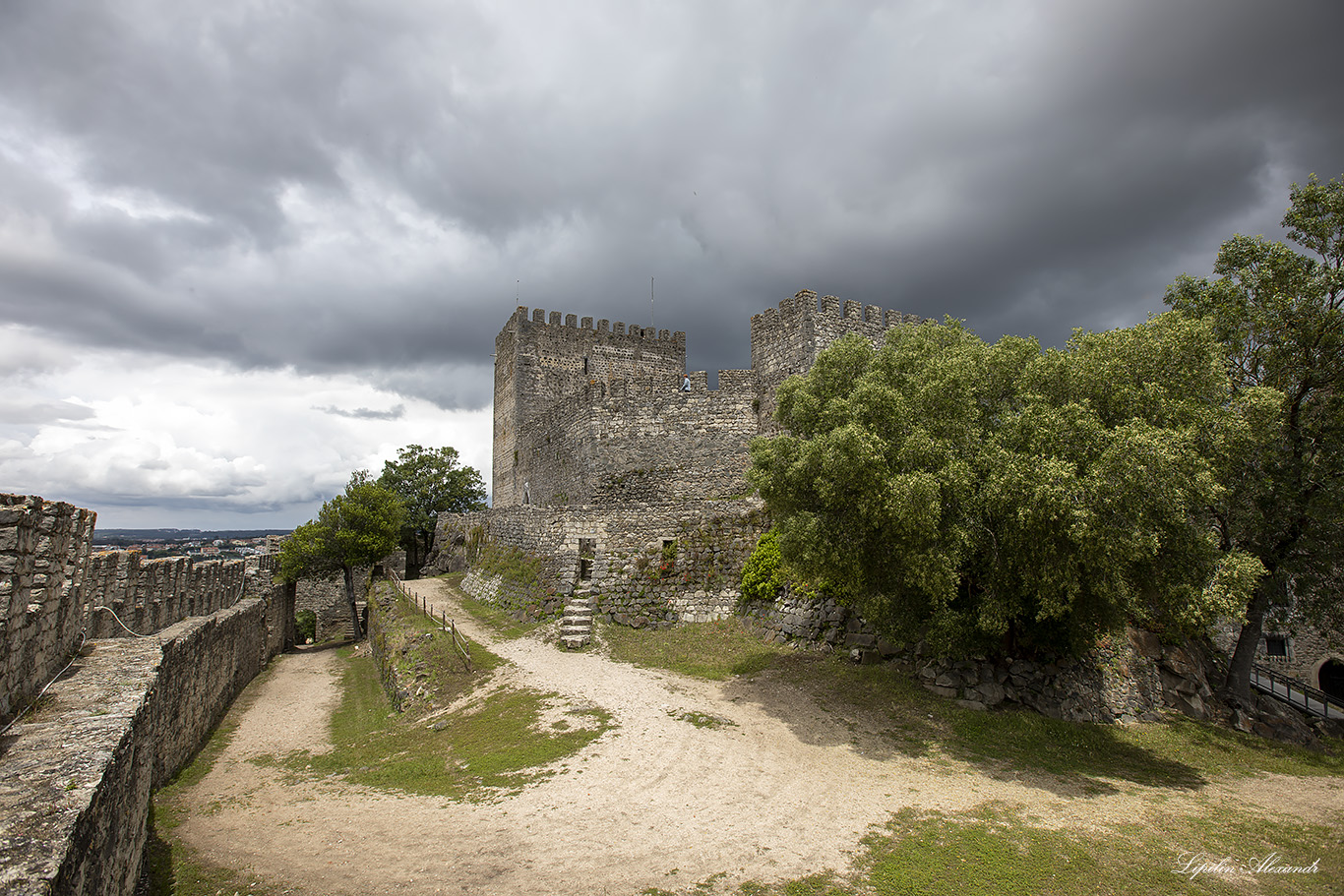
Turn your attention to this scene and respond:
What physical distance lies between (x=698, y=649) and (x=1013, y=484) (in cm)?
886

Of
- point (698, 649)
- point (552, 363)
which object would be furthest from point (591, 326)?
point (698, 649)

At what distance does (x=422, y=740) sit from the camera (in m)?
11.5

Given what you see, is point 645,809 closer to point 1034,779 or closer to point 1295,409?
point 1034,779

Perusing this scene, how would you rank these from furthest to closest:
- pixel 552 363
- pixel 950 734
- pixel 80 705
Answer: pixel 552 363
pixel 950 734
pixel 80 705

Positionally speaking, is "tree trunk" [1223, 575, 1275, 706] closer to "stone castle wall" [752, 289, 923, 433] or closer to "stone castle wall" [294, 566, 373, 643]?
"stone castle wall" [752, 289, 923, 433]

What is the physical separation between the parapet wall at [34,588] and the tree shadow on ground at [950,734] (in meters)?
10.4

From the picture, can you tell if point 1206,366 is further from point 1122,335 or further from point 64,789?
point 64,789

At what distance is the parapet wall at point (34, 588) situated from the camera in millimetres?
5930

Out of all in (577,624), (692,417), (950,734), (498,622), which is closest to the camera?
(950,734)

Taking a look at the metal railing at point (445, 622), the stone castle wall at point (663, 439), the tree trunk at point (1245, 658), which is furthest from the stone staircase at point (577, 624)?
the tree trunk at point (1245, 658)

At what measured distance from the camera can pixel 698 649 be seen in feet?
52.3

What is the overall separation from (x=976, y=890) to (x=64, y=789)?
8.03 meters

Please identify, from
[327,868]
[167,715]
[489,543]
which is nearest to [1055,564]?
[327,868]

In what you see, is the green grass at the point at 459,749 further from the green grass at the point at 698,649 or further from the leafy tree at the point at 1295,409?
the leafy tree at the point at 1295,409
